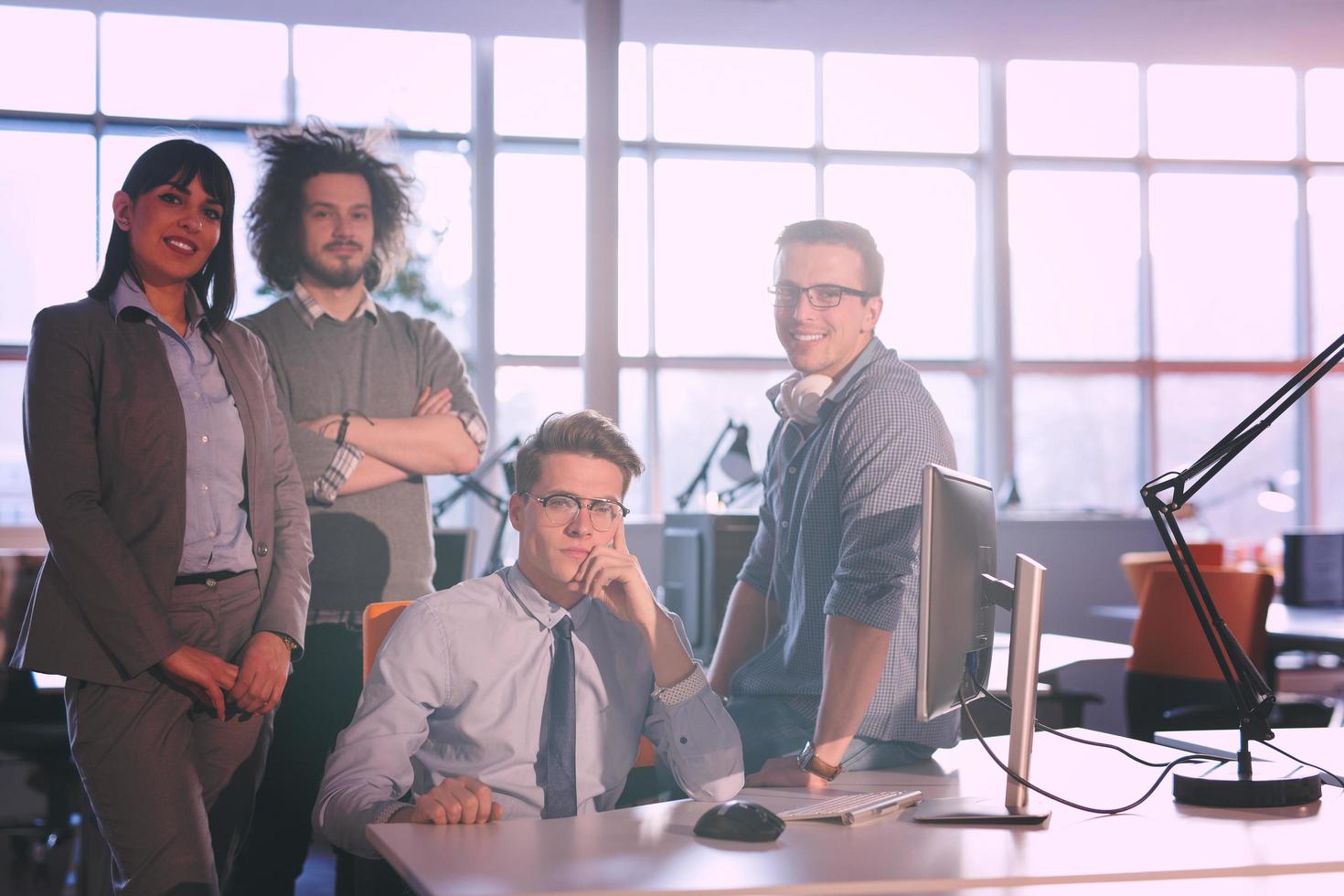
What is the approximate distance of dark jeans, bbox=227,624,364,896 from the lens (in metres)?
2.38

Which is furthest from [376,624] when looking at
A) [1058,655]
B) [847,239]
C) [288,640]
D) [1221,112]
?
[1221,112]

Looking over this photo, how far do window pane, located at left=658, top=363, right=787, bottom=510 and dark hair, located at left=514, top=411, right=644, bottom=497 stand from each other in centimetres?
591

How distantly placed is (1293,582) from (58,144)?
6.90 m

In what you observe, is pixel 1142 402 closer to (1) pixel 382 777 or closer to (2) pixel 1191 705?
(2) pixel 1191 705

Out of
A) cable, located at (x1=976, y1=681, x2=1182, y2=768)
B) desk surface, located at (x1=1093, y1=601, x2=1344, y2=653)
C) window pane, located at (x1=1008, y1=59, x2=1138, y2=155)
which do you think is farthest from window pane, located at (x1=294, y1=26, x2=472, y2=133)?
cable, located at (x1=976, y1=681, x2=1182, y2=768)

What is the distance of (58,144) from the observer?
723 cm

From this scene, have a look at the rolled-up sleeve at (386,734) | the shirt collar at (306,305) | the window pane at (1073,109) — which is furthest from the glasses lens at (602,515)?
the window pane at (1073,109)

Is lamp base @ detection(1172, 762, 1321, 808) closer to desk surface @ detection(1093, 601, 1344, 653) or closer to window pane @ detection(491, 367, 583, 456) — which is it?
desk surface @ detection(1093, 601, 1344, 653)

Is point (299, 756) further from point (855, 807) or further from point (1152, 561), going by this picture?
point (1152, 561)

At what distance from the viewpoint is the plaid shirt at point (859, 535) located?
1.93 meters

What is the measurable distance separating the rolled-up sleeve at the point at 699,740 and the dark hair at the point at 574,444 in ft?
0.90

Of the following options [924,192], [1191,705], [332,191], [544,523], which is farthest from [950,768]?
[924,192]

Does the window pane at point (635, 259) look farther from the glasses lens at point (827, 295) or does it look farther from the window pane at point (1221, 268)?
the glasses lens at point (827, 295)

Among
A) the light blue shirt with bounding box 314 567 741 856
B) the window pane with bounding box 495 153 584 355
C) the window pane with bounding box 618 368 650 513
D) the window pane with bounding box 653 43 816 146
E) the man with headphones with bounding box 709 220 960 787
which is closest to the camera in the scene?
the light blue shirt with bounding box 314 567 741 856
